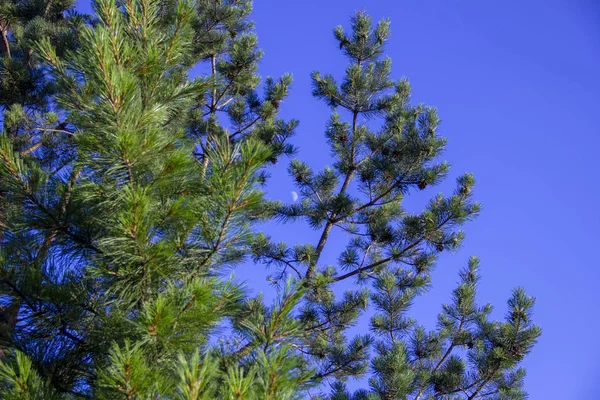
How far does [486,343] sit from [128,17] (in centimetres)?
442

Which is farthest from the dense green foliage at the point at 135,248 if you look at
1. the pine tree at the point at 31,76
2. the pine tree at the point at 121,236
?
the pine tree at the point at 31,76

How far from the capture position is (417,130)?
6.93 meters

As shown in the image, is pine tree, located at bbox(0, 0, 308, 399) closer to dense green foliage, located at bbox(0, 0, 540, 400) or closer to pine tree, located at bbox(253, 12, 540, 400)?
dense green foliage, located at bbox(0, 0, 540, 400)

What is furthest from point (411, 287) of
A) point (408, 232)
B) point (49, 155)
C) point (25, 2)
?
point (25, 2)

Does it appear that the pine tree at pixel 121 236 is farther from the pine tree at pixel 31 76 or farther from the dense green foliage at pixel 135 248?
the pine tree at pixel 31 76

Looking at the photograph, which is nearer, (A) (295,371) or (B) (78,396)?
(A) (295,371)

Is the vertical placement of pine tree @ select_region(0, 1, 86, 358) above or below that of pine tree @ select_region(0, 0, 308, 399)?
above

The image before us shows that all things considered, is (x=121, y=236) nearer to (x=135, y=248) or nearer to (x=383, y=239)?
(x=135, y=248)

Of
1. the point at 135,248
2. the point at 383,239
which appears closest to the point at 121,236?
the point at 135,248

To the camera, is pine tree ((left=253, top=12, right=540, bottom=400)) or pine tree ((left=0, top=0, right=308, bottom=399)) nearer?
pine tree ((left=0, top=0, right=308, bottom=399))

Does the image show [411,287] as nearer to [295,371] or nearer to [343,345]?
[343,345]

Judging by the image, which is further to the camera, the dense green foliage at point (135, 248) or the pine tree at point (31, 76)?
the pine tree at point (31, 76)

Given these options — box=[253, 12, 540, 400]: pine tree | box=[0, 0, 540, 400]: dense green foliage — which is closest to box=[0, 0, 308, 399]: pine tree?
box=[0, 0, 540, 400]: dense green foliage

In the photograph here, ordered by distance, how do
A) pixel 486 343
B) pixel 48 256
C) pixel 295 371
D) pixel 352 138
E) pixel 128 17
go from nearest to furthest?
pixel 295 371 → pixel 48 256 → pixel 128 17 → pixel 486 343 → pixel 352 138
